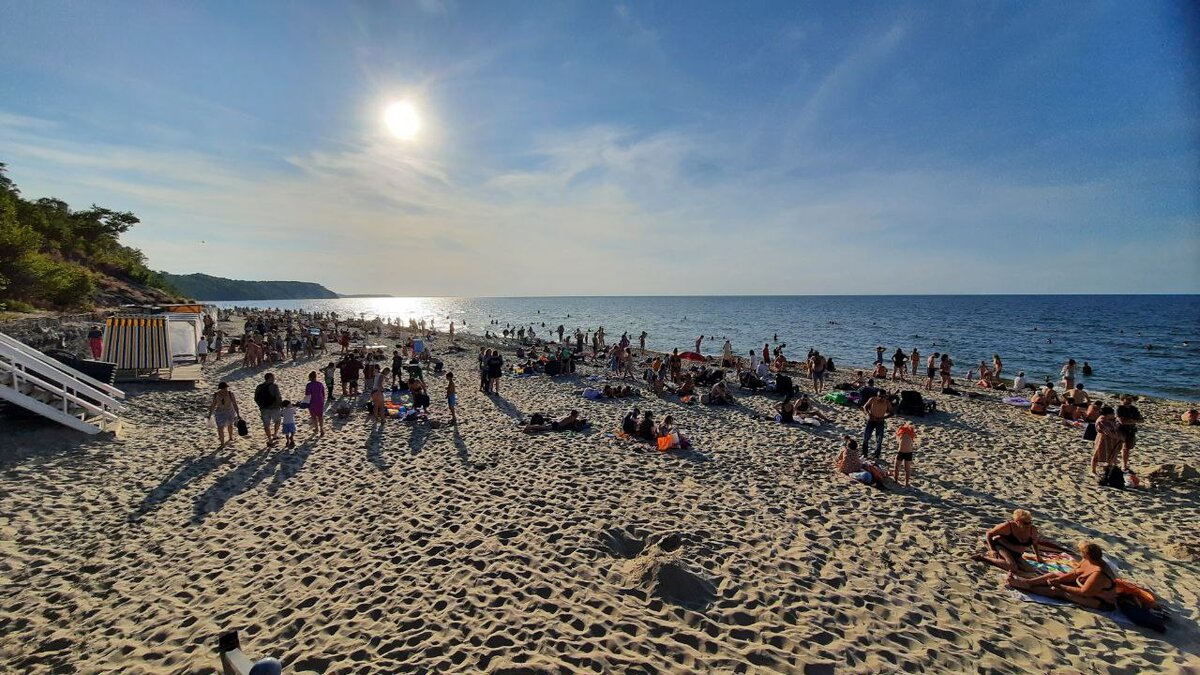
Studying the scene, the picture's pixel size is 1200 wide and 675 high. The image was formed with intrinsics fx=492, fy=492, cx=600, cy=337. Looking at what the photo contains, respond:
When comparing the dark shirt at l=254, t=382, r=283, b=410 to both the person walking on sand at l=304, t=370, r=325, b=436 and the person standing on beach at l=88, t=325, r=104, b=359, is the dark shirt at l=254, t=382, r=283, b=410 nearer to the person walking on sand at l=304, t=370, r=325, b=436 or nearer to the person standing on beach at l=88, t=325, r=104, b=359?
the person walking on sand at l=304, t=370, r=325, b=436

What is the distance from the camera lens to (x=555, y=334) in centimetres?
6072

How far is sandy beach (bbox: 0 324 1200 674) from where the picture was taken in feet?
13.5

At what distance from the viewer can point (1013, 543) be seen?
568cm

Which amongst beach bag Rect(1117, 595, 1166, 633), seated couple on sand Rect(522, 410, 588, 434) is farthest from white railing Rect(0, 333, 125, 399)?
beach bag Rect(1117, 595, 1166, 633)

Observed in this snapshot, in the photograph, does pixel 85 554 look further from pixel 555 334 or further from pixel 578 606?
pixel 555 334

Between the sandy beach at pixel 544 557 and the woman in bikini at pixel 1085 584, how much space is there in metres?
0.17

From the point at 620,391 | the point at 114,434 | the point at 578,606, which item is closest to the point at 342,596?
the point at 578,606

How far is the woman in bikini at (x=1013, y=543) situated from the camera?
5.56 meters

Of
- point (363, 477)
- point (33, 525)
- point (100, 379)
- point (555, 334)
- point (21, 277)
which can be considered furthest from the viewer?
point (555, 334)

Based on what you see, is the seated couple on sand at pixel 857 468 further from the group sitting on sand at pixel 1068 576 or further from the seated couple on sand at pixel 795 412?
the seated couple on sand at pixel 795 412

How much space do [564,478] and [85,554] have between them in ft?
18.6

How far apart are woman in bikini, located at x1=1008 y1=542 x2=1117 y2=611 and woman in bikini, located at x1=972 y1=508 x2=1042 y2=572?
316mm

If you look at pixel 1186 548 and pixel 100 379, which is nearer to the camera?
pixel 1186 548

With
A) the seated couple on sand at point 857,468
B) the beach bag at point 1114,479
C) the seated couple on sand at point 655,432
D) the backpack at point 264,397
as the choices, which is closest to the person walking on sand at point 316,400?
the backpack at point 264,397
